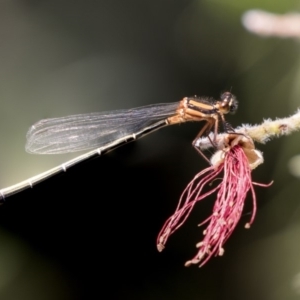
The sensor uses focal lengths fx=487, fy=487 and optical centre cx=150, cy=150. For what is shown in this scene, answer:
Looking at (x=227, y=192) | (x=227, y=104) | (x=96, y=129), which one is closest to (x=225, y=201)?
(x=227, y=192)

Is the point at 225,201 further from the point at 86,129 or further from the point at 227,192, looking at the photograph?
the point at 86,129

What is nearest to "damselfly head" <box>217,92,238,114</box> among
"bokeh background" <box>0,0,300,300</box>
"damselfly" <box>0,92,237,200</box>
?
"damselfly" <box>0,92,237,200</box>

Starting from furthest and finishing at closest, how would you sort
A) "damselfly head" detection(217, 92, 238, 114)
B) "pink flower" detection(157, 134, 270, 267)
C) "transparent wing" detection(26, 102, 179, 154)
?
"transparent wing" detection(26, 102, 179, 154), "damselfly head" detection(217, 92, 238, 114), "pink flower" detection(157, 134, 270, 267)

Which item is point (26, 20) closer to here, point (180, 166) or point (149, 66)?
point (149, 66)

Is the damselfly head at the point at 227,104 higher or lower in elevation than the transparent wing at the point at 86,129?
lower

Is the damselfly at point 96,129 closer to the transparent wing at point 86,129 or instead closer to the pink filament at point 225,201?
the transparent wing at point 86,129

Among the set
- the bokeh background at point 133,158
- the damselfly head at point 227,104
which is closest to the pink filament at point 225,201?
the damselfly head at point 227,104

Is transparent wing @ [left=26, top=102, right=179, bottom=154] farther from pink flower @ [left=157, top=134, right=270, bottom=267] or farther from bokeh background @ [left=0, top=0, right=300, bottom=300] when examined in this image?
pink flower @ [left=157, top=134, right=270, bottom=267]
